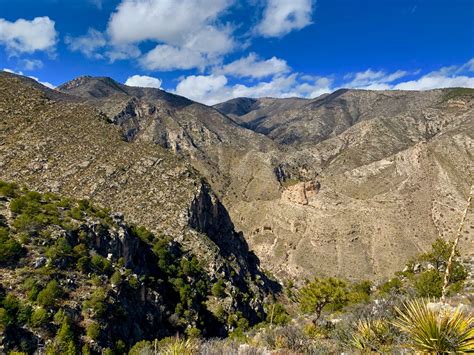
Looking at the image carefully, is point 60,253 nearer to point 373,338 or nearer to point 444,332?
point 373,338

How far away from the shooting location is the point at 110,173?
46.6m

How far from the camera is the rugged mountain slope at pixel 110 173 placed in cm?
4306

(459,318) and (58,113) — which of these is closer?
(459,318)

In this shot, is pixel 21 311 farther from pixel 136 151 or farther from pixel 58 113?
pixel 58 113

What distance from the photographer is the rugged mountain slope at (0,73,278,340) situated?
43062 mm

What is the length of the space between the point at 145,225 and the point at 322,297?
872 inches

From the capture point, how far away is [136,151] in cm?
5191

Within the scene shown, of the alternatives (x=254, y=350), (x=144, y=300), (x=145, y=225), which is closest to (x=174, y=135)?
(x=145, y=225)

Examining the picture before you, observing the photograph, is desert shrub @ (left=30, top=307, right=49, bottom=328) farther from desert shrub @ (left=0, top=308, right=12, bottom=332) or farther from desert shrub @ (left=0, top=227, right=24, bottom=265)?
desert shrub @ (left=0, top=227, right=24, bottom=265)

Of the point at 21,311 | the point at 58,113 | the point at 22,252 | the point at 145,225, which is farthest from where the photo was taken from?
the point at 58,113

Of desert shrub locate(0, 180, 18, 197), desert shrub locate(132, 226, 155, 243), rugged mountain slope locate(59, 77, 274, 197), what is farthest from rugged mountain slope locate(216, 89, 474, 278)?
desert shrub locate(0, 180, 18, 197)

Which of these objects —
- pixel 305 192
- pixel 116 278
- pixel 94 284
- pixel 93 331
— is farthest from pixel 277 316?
pixel 305 192

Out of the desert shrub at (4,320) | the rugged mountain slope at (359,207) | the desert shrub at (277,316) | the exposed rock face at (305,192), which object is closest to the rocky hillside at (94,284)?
the desert shrub at (4,320)

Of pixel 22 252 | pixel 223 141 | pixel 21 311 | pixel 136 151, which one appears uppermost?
pixel 223 141
